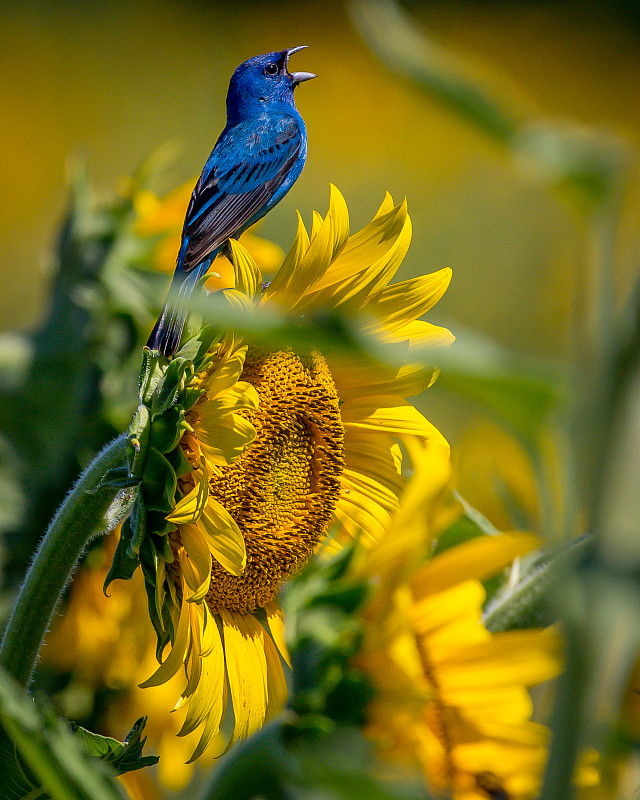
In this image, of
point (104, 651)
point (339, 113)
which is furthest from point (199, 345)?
point (339, 113)

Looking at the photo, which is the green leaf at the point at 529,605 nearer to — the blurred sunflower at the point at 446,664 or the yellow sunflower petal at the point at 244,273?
the blurred sunflower at the point at 446,664

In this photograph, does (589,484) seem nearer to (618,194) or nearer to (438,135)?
(618,194)

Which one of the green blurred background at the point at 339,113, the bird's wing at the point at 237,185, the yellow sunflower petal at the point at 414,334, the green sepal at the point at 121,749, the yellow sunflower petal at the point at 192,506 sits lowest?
the green sepal at the point at 121,749

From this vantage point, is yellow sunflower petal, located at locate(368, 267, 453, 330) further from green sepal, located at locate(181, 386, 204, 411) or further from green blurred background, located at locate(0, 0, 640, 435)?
green blurred background, located at locate(0, 0, 640, 435)

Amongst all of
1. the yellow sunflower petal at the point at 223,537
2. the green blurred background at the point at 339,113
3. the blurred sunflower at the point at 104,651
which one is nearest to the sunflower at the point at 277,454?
the yellow sunflower petal at the point at 223,537

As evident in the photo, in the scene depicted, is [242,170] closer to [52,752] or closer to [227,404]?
[227,404]

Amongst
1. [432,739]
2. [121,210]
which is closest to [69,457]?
[121,210]
